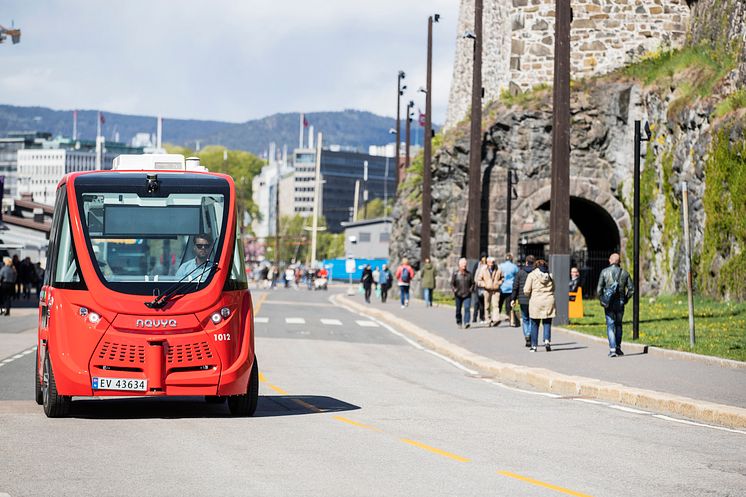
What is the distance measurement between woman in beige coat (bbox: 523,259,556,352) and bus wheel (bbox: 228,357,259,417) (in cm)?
1211

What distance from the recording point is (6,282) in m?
40.0

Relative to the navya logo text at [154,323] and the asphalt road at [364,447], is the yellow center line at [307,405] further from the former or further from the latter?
the navya logo text at [154,323]

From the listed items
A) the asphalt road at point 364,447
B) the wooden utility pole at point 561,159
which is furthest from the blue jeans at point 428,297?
the asphalt road at point 364,447

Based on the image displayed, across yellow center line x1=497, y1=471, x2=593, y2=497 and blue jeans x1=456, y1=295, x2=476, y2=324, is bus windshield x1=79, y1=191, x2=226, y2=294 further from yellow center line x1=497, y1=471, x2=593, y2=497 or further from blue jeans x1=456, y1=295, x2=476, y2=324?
blue jeans x1=456, y1=295, x2=476, y2=324

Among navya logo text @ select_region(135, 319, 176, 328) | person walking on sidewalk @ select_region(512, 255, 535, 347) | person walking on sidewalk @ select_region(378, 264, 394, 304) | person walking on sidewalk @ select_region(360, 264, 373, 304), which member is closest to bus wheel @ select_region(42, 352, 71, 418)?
navya logo text @ select_region(135, 319, 176, 328)

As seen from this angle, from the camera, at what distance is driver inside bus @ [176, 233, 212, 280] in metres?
14.0

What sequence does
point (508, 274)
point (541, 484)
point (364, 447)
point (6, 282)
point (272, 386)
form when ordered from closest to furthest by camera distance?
point (541, 484)
point (364, 447)
point (272, 386)
point (508, 274)
point (6, 282)

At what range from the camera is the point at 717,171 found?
119 ft

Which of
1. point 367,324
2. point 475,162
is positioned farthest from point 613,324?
point 475,162

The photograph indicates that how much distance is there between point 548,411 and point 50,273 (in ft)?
19.2

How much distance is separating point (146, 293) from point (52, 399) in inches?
55.7

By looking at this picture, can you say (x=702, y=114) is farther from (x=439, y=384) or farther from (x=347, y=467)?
(x=347, y=467)

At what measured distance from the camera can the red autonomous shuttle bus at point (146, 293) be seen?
13469 millimetres

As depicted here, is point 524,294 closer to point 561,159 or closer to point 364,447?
point 561,159
